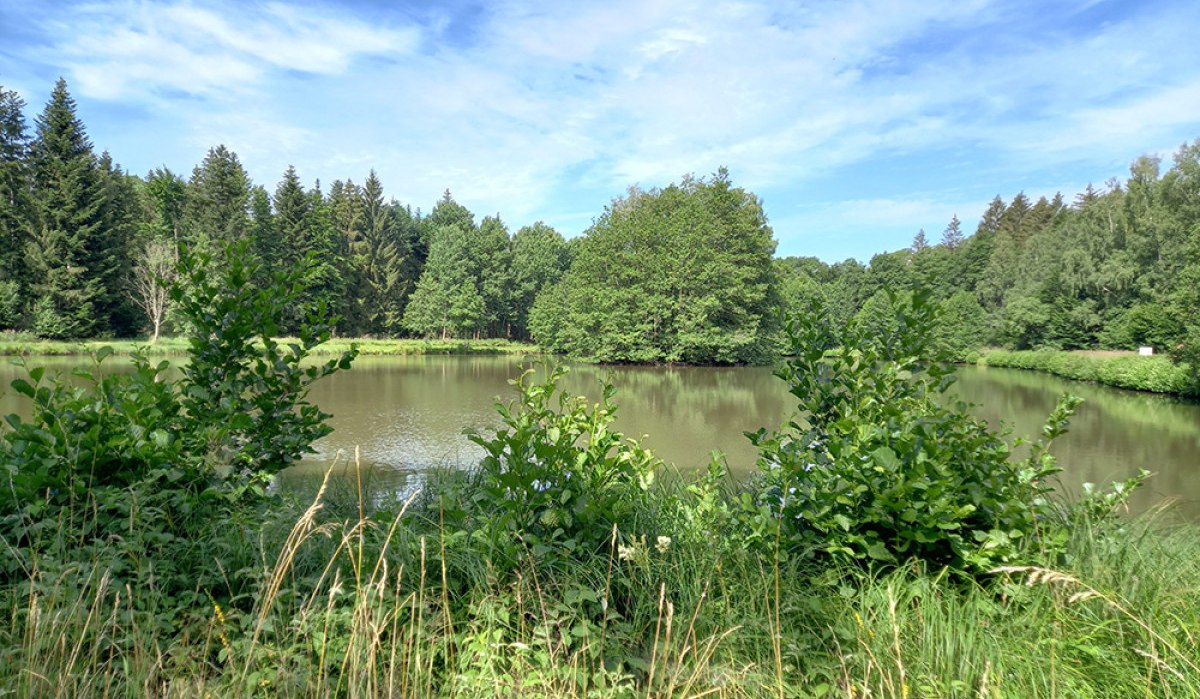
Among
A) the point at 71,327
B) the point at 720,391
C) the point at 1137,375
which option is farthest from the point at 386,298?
the point at 1137,375

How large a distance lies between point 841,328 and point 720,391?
16.7 meters

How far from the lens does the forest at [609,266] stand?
30.8 meters

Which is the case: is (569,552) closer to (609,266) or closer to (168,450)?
(168,450)

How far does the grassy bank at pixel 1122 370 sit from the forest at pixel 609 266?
0.98m

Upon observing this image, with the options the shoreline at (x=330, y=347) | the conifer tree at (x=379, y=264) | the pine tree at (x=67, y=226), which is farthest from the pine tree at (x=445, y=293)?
the pine tree at (x=67, y=226)

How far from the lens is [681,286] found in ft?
101

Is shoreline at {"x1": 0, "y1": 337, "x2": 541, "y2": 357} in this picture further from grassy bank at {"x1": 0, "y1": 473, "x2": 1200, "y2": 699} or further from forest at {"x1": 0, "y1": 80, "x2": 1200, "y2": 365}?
grassy bank at {"x1": 0, "y1": 473, "x2": 1200, "y2": 699}

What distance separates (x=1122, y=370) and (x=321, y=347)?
3849 centimetres

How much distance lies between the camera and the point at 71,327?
31.0 meters

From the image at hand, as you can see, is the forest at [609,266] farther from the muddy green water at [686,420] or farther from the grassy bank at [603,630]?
the grassy bank at [603,630]

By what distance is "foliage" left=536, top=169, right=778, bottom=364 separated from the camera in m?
30.5

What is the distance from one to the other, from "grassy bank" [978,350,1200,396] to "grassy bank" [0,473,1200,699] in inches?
981

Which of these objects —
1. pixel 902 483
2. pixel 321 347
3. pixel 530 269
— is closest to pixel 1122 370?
pixel 902 483

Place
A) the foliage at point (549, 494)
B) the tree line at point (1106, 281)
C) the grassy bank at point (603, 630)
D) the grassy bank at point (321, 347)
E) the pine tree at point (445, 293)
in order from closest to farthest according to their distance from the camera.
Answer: the grassy bank at point (603, 630) < the foliage at point (549, 494) < the grassy bank at point (321, 347) < the tree line at point (1106, 281) < the pine tree at point (445, 293)
